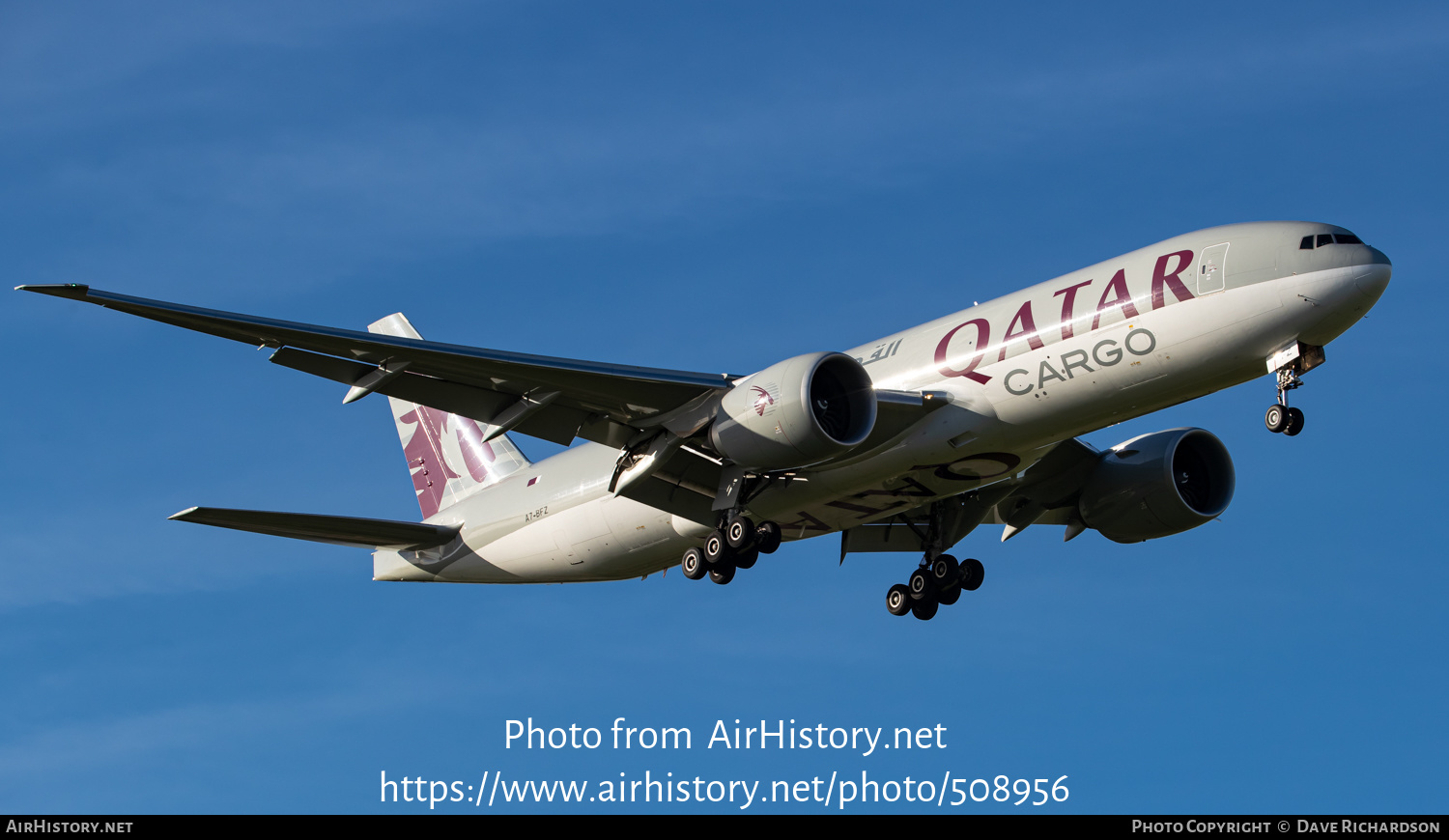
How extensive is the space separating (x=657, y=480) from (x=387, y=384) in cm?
593

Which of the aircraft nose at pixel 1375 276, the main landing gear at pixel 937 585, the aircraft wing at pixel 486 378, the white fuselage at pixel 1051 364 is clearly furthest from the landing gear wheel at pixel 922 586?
the aircraft nose at pixel 1375 276

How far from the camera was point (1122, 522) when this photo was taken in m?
33.0

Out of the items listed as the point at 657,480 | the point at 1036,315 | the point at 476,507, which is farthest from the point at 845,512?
the point at 476,507

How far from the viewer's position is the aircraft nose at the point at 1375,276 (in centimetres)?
2475

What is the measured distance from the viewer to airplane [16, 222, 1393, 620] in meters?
25.2

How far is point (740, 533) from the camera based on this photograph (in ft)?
93.2

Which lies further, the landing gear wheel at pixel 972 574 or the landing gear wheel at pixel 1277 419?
the landing gear wheel at pixel 972 574

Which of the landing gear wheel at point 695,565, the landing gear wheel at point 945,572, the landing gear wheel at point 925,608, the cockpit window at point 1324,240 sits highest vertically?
the cockpit window at point 1324,240

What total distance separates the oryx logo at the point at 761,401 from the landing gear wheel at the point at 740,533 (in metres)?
2.73

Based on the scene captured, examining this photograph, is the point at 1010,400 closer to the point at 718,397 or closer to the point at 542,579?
the point at 718,397

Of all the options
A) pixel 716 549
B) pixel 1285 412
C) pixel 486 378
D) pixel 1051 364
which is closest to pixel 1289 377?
pixel 1285 412

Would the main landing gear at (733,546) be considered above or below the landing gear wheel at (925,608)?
below

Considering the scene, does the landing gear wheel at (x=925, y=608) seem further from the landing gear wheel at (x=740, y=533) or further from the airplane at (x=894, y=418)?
the landing gear wheel at (x=740, y=533)

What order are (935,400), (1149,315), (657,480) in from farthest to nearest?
(657,480)
(935,400)
(1149,315)
